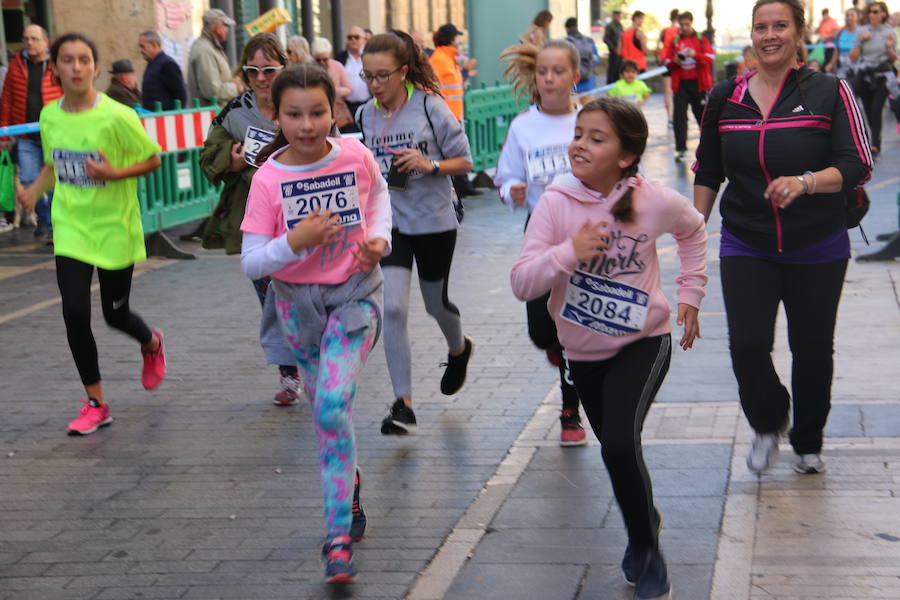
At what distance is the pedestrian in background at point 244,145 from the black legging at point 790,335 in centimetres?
219

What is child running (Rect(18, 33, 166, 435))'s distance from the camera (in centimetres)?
656

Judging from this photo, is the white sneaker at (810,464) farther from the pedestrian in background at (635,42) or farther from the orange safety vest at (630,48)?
the orange safety vest at (630,48)

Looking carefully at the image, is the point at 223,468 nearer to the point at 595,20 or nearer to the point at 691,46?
the point at 691,46

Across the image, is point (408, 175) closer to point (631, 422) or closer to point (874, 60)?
point (631, 422)

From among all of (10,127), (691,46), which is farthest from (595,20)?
(10,127)

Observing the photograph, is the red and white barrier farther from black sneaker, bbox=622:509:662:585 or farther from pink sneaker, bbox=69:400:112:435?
black sneaker, bbox=622:509:662:585

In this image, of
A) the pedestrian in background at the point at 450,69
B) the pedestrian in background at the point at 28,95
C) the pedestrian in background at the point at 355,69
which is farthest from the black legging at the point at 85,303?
the pedestrian in background at the point at 355,69

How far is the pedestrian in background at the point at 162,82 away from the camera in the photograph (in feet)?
45.2

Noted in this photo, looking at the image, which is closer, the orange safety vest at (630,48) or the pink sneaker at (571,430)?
the pink sneaker at (571,430)

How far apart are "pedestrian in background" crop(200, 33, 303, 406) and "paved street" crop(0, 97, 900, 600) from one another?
0.78m

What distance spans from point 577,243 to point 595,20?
36.9m

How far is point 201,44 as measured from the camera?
561 inches

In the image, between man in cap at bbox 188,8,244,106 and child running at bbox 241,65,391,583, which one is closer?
child running at bbox 241,65,391,583

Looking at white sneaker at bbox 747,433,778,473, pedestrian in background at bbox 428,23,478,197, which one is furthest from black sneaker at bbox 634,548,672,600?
pedestrian in background at bbox 428,23,478,197
